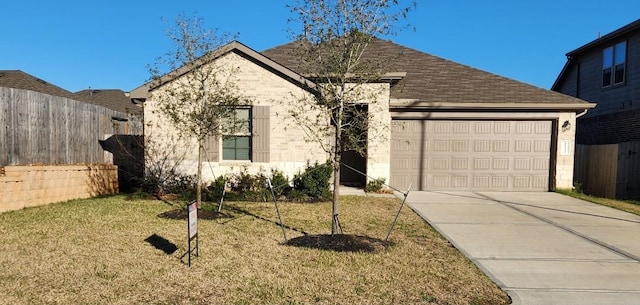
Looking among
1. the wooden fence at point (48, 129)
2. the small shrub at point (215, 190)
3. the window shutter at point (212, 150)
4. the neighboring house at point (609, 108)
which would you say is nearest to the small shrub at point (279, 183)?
the small shrub at point (215, 190)

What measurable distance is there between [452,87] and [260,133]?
7.01 metres

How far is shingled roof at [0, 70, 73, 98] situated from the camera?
1483 centimetres

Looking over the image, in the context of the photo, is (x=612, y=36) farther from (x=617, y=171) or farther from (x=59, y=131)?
(x=59, y=131)

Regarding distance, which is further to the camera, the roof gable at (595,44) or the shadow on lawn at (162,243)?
the roof gable at (595,44)

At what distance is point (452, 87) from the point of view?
1344 cm

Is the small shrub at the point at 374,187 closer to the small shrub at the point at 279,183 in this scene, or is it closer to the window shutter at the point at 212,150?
the small shrub at the point at 279,183

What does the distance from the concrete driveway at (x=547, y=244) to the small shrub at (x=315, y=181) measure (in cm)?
236

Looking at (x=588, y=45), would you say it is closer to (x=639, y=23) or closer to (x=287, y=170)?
(x=639, y=23)

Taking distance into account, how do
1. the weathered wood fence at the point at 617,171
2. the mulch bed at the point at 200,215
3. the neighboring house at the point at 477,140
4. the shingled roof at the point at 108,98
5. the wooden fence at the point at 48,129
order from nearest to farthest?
the mulch bed at the point at 200,215, the wooden fence at the point at 48,129, the weathered wood fence at the point at 617,171, the neighboring house at the point at 477,140, the shingled roof at the point at 108,98

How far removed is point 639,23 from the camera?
1464cm

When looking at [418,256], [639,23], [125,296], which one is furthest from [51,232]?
[639,23]

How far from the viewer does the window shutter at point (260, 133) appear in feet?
36.5

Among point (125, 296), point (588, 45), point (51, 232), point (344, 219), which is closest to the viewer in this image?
point (125, 296)

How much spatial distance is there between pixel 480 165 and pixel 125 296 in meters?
11.5
